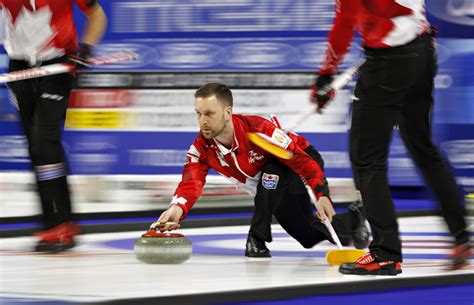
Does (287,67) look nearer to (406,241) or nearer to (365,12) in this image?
(406,241)

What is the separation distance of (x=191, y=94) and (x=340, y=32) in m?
3.13

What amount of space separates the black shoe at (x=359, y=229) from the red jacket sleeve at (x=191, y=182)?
66 centimetres

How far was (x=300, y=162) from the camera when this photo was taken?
14.6ft

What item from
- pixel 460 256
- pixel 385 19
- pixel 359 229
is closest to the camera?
pixel 385 19

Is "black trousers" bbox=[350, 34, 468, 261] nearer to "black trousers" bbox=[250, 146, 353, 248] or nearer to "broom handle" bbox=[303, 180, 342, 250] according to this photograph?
"broom handle" bbox=[303, 180, 342, 250]

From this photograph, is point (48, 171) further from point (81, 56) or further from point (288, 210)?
point (288, 210)

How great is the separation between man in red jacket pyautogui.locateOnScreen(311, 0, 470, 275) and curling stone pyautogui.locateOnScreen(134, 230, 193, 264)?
0.72 metres

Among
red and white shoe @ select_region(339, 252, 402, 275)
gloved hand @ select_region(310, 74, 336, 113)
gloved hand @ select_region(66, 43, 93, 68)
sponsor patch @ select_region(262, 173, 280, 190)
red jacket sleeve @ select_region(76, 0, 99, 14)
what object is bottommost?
red and white shoe @ select_region(339, 252, 402, 275)

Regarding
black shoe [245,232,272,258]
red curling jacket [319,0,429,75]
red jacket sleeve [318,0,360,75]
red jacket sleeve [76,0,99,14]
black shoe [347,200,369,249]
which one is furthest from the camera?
red jacket sleeve [76,0,99,14]

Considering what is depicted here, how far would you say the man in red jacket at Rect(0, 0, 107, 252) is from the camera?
4.85m

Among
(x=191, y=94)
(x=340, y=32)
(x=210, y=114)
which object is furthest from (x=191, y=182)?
(x=191, y=94)

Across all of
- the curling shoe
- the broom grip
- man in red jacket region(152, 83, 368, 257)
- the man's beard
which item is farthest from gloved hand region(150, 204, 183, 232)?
the curling shoe

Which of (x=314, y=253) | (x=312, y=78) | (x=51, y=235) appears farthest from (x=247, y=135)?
(x=312, y=78)

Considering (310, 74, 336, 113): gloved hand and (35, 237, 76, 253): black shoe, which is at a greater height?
(310, 74, 336, 113): gloved hand
